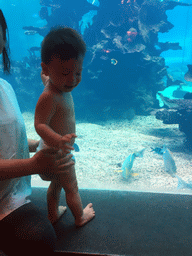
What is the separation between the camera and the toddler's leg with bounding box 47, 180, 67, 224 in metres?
1.10

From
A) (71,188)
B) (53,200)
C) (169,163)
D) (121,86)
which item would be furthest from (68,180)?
(121,86)

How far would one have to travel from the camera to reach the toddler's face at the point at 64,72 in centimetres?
A: 77

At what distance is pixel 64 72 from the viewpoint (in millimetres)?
782

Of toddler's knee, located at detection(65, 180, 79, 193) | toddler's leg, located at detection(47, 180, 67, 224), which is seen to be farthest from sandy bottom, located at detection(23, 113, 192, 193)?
toddler's knee, located at detection(65, 180, 79, 193)

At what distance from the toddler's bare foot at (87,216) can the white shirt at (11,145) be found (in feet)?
1.24

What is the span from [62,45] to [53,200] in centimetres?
91

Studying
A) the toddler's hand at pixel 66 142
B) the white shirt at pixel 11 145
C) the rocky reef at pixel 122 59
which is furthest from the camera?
the rocky reef at pixel 122 59

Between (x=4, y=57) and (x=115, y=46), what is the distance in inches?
179

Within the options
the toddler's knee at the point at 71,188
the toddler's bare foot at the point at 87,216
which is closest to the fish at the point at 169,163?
the toddler's bare foot at the point at 87,216

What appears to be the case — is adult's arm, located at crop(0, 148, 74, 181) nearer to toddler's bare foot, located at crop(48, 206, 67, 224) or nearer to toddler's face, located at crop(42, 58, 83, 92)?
toddler's face, located at crop(42, 58, 83, 92)

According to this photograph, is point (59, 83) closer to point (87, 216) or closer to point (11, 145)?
point (11, 145)

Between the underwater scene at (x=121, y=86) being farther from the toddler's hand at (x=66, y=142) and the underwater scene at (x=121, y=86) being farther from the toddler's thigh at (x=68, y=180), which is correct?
the toddler's hand at (x=66, y=142)

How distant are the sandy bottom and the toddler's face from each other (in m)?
1.32

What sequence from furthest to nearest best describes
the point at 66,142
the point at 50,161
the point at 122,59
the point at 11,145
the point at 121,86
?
1. the point at 121,86
2. the point at 122,59
3. the point at 11,145
4. the point at 50,161
5. the point at 66,142
